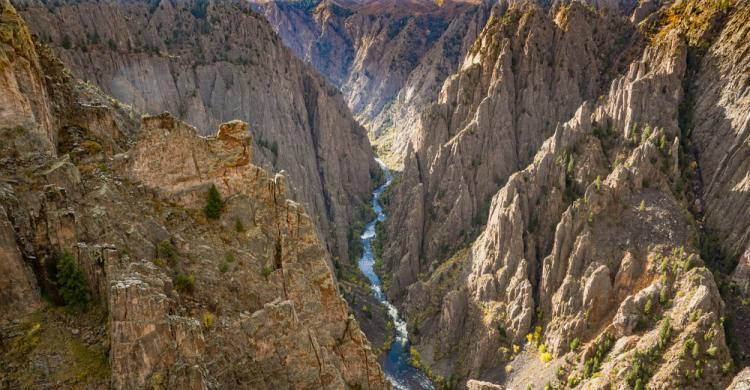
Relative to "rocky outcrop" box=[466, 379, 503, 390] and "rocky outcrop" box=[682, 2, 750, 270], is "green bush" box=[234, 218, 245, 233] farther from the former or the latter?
"rocky outcrop" box=[682, 2, 750, 270]

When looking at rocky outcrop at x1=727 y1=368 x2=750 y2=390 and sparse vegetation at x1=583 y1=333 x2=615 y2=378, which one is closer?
rocky outcrop at x1=727 y1=368 x2=750 y2=390

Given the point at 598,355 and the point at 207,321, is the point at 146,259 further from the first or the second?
the point at 598,355

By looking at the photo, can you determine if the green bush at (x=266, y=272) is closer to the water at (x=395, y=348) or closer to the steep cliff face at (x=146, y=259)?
the steep cliff face at (x=146, y=259)

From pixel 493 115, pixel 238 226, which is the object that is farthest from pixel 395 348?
pixel 238 226

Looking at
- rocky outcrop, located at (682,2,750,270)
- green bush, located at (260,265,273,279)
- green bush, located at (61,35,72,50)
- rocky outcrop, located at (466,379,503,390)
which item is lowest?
rocky outcrop, located at (466,379,503,390)

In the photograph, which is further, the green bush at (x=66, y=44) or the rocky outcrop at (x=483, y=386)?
the green bush at (x=66, y=44)

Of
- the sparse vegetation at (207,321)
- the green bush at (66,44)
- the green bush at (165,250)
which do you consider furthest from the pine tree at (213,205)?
the green bush at (66,44)

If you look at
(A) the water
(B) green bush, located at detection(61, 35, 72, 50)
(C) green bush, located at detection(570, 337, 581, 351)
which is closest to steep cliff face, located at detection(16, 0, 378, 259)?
(B) green bush, located at detection(61, 35, 72, 50)

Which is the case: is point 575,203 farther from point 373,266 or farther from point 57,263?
point 57,263
